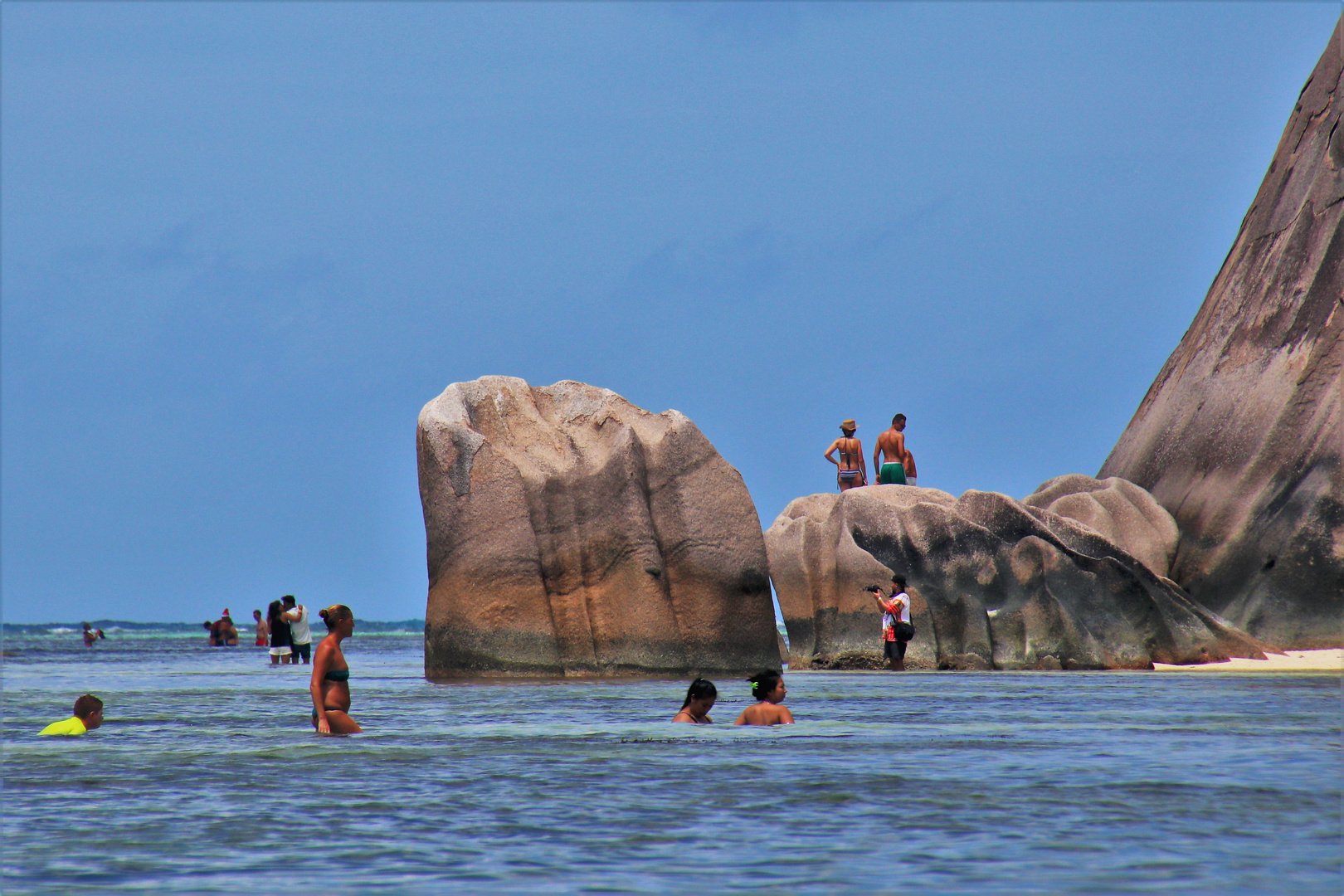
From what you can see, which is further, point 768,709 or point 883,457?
point 883,457

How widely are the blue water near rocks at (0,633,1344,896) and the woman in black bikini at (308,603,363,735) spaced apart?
28 centimetres

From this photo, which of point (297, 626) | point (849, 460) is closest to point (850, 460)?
point (849, 460)

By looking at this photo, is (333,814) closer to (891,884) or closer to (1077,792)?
(891,884)

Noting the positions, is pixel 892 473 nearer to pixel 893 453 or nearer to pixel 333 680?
pixel 893 453

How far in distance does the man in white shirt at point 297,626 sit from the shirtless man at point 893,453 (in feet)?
38.0

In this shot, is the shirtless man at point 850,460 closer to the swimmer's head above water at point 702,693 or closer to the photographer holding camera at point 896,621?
the photographer holding camera at point 896,621

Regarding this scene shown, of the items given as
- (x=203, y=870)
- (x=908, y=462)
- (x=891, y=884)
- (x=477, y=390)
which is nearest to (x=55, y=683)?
(x=477, y=390)

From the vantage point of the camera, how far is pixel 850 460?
90.8ft

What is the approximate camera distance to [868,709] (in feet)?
49.8

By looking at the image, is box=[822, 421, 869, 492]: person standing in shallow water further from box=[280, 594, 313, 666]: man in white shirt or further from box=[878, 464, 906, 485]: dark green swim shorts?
box=[280, 594, 313, 666]: man in white shirt

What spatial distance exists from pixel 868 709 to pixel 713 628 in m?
5.32

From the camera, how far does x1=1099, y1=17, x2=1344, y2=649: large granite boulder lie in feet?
79.4

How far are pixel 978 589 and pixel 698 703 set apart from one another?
38.3 ft

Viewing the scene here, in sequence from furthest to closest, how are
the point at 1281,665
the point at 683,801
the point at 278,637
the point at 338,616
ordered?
the point at 278,637, the point at 1281,665, the point at 338,616, the point at 683,801
